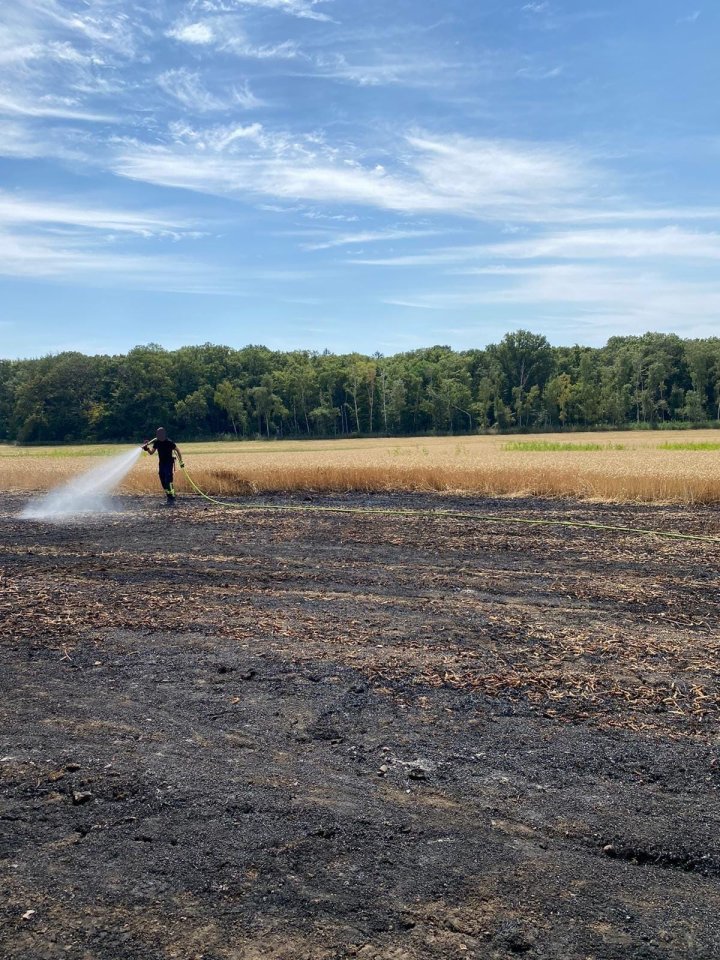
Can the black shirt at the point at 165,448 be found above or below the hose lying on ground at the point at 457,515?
above

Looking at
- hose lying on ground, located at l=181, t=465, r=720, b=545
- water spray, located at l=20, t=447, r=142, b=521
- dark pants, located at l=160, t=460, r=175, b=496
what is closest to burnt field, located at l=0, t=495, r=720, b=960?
hose lying on ground, located at l=181, t=465, r=720, b=545

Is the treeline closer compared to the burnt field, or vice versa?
the burnt field

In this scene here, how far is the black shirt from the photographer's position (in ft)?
64.9

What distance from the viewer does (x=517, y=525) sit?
16234 millimetres

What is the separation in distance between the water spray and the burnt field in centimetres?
1053

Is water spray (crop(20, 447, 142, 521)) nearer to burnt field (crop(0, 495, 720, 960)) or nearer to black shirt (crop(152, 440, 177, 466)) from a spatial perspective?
black shirt (crop(152, 440, 177, 466))

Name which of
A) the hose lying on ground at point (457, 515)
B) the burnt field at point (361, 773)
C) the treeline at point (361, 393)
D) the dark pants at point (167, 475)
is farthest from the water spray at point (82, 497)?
the treeline at point (361, 393)

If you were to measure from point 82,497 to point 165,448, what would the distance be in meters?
5.00

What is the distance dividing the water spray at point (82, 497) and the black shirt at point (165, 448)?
1.70 ft

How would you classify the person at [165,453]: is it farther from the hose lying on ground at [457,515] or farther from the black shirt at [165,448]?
the hose lying on ground at [457,515]

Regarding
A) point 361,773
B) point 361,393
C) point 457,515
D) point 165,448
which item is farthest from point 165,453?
point 361,393

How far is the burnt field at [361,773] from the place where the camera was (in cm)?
326

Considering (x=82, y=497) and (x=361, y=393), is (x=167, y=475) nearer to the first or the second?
(x=82, y=497)

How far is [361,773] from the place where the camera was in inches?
180
